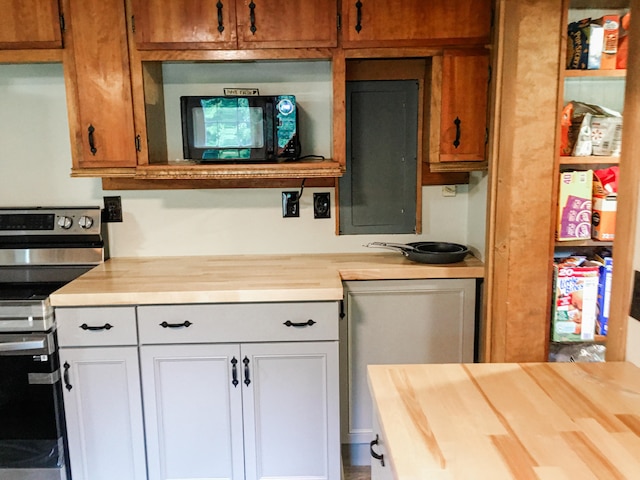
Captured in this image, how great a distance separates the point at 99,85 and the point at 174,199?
59 cm

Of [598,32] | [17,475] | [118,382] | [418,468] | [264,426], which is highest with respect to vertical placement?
[598,32]

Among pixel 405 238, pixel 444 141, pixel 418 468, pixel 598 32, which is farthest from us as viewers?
pixel 405 238

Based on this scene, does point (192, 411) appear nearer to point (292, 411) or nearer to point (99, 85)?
point (292, 411)

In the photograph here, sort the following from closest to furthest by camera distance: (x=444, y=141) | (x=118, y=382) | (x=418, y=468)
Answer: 1. (x=418, y=468)
2. (x=118, y=382)
3. (x=444, y=141)

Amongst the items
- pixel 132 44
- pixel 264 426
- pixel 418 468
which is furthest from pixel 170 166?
pixel 418 468

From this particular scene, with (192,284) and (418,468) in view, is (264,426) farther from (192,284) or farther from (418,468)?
(418,468)

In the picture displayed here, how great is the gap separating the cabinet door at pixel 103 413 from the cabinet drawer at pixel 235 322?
0.14 meters

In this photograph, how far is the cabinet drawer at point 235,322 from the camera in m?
1.91

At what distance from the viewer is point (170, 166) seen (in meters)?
2.11

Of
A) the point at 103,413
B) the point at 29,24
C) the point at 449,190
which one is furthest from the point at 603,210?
the point at 29,24

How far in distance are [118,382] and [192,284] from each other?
18.0 inches

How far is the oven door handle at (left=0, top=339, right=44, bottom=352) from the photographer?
1878 millimetres

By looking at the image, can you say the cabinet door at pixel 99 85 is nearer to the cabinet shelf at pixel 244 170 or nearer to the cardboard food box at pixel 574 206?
the cabinet shelf at pixel 244 170

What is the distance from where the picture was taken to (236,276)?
2.06 m
